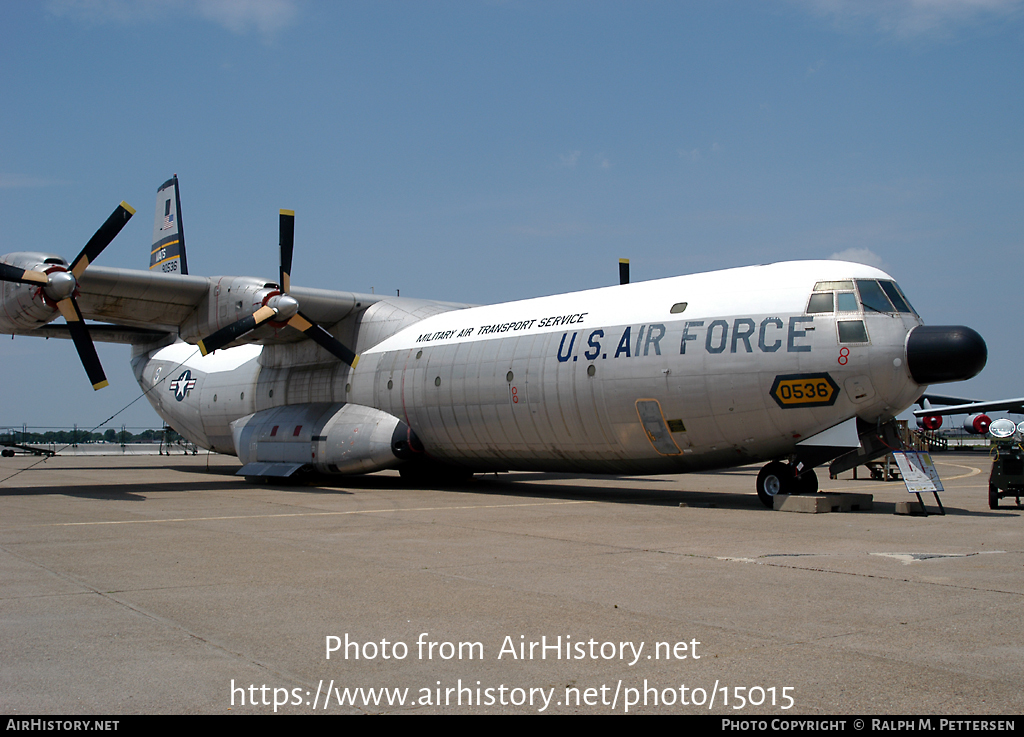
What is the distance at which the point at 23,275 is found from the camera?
16.9 metres

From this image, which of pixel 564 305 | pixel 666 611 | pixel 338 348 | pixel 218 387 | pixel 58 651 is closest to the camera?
pixel 58 651

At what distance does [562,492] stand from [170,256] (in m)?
16.5

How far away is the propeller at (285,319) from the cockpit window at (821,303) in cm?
1158

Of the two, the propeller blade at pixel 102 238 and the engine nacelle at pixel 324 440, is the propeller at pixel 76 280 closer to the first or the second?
the propeller blade at pixel 102 238

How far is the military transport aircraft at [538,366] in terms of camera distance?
44.1 feet

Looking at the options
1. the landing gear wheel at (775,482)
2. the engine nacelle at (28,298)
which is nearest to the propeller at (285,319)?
the engine nacelle at (28,298)

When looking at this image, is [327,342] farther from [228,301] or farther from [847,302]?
[847,302]

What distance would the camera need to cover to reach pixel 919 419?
48375 mm

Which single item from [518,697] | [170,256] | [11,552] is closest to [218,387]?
[170,256]

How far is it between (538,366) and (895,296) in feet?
22.3

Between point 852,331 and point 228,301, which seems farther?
point 228,301

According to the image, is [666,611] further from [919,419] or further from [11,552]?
[919,419]

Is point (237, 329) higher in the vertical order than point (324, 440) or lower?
higher

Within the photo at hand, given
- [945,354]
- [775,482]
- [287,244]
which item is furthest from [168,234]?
[945,354]
